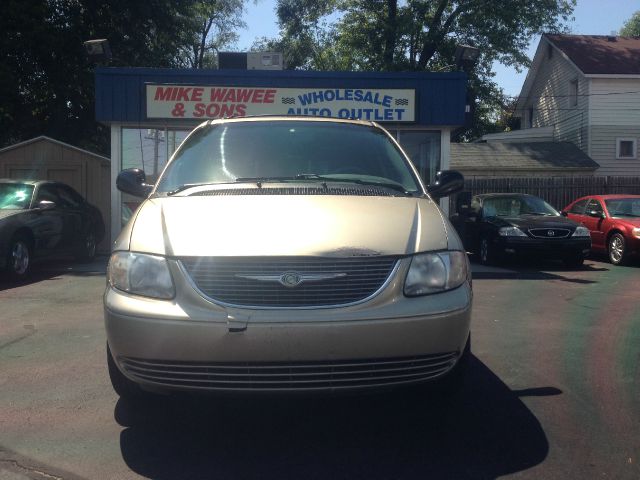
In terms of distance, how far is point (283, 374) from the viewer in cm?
354

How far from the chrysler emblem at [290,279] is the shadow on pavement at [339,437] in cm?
87

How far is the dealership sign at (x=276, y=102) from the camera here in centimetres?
1341

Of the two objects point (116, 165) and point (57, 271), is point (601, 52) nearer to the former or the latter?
point (116, 165)

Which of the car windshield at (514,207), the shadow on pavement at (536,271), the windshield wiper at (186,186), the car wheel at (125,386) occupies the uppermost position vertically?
the windshield wiper at (186,186)

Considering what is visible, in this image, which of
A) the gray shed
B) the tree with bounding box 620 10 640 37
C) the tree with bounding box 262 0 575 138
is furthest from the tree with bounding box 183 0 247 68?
the tree with bounding box 620 10 640 37

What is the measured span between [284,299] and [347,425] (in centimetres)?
99

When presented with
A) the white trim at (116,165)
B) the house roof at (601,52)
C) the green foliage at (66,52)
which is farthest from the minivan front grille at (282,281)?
the house roof at (601,52)

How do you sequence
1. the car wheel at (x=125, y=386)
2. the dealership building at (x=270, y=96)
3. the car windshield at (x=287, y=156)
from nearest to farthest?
the car wheel at (x=125, y=386)
the car windshield at (x=287, y=156)
the dealership building at (x=270, y=96)

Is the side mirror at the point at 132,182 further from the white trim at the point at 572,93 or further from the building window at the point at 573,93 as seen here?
the building window at the point at 573,93

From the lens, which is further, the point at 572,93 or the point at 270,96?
the point at 572,93

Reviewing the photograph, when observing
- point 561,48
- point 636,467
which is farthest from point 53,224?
point 561,48

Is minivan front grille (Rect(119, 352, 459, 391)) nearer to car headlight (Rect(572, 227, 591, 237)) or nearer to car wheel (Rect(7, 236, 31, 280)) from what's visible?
car wheel (Rect(7, 236, 31, 280))

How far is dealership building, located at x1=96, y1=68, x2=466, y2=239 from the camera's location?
13.4 meters

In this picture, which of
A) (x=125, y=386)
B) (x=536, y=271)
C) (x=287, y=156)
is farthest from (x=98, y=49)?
(x=125, y=386)
